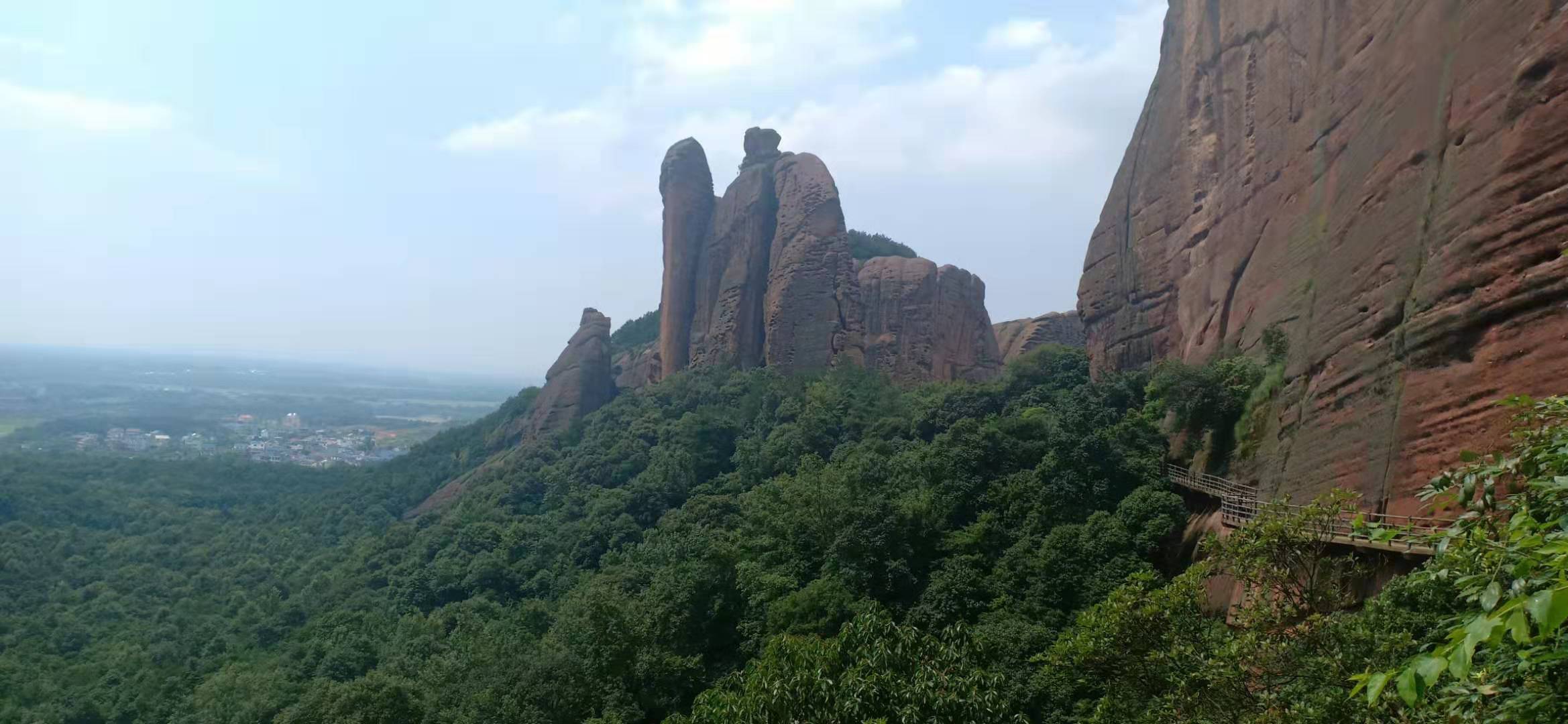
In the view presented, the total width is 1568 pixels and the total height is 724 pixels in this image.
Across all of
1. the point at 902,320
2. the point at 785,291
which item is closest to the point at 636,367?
the point at 785,291

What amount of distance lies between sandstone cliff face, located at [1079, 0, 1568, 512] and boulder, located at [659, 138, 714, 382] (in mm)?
24445

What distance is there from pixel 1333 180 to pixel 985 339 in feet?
85.0

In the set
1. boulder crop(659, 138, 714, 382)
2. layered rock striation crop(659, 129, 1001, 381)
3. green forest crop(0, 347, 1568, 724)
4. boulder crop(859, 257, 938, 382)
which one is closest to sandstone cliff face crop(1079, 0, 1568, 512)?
green forest crop(0, 347, 1568, 724)

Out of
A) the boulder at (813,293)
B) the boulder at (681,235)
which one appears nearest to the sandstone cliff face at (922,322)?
the boulder at (813,293)

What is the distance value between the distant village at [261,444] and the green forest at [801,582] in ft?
61.8

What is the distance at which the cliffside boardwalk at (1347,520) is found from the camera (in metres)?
5.34

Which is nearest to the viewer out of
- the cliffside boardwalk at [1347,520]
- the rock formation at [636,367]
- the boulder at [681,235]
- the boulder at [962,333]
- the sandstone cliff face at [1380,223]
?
the cliffside boardwalk at [1347,520]

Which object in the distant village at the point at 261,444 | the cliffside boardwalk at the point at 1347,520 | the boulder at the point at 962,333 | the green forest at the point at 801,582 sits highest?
the boulder at the point at 962,333

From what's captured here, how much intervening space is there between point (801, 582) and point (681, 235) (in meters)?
26.6

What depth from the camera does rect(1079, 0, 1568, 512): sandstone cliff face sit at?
32.4 ft

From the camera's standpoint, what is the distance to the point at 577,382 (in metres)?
42.9

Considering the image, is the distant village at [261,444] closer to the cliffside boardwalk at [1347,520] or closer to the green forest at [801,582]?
the green forest at [801,582]

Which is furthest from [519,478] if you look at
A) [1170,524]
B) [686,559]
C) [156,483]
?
[1170,524]

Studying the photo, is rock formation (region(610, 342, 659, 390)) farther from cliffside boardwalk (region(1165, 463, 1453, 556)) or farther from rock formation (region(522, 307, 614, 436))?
cliffside boardwalk (region(1165, 463, 1453, 556))
